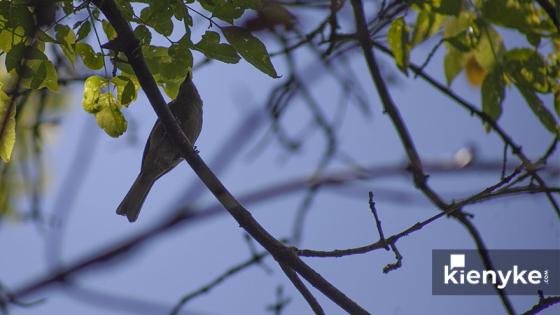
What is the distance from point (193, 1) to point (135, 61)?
378mm

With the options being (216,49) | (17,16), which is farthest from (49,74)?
(216,49)

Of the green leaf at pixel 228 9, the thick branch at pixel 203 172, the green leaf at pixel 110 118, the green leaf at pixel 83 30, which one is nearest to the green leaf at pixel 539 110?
the thick branch at pixel 203 172

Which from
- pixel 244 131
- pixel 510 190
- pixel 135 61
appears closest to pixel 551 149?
pixel 510 190

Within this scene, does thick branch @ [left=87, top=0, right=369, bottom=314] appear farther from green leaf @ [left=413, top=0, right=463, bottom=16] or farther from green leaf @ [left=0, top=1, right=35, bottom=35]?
green leaf @ [left=413, top=0, right=463, bottom=16]

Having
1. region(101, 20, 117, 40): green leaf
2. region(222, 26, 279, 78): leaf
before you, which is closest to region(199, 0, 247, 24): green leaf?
region(222, 26, 279, 78): leaf

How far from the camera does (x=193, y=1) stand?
327cm

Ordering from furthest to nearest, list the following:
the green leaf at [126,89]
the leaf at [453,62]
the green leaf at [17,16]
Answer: the leaf at [453,62], the green leaf at [126,89], the green leaf at [17,16]

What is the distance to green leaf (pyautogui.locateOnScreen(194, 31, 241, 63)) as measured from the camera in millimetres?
3199

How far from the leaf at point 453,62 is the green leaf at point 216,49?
4.76 feet

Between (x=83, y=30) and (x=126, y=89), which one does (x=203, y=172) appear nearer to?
(x=126, y=89)

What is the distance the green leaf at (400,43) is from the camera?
13.0 feet

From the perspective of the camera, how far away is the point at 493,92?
3910 mm

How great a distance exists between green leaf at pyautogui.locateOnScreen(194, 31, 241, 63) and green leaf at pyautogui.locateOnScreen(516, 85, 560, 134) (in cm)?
161

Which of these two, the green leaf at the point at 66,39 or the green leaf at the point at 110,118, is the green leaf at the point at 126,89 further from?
the green leaf at the point at 66,39
